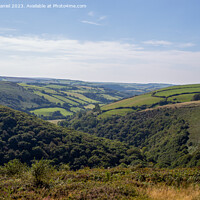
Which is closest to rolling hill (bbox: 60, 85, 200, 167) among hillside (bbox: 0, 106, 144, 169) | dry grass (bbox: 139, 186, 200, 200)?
hillside (bbox: 0, 106, 144, 169)

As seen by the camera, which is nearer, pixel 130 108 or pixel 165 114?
pixel 165 114

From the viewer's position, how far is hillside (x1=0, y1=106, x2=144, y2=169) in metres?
61.7

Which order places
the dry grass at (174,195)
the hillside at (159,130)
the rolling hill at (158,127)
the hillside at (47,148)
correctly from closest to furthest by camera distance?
1. the dry grass at (174,195)
2. the hillside at (47,148)
3. the hillside at (159,130)
4. the rolling hill at (158,127)

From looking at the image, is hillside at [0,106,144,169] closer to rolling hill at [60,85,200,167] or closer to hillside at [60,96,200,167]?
hillside at [60,96,200,167]

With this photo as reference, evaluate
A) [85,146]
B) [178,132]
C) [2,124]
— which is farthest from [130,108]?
[2,124]

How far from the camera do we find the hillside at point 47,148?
61.7m

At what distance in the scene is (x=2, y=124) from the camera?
245 feet

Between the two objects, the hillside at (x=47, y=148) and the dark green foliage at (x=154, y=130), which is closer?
the hillside at (x=47, y=148)

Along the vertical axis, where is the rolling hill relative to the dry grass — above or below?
below

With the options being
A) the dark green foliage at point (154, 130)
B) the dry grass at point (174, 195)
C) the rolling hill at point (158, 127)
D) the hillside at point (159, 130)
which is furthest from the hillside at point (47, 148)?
the dry grass at point (174, 195)

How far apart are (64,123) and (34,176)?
175465 millimetres

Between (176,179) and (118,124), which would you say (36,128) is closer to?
(176,179)

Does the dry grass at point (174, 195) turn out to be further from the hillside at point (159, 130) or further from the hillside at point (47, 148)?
the hillside at point (159, 130)

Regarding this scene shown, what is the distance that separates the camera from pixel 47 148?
67000 millimetres
